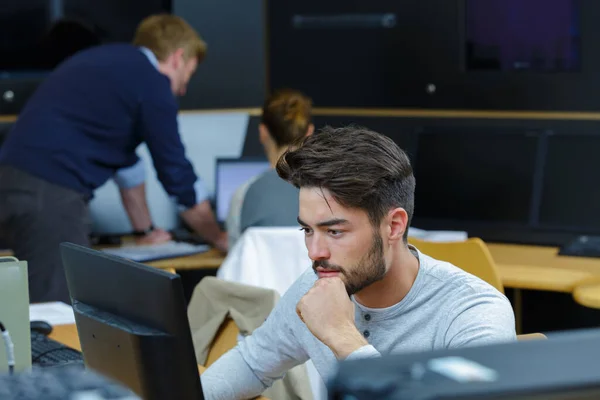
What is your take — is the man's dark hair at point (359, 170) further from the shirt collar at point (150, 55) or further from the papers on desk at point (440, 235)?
the shirt collar at point (150, 55)

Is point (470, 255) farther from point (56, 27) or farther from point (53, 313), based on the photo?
point (56, 27)

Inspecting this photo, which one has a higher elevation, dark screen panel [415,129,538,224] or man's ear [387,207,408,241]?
man's ear [387,207,408,241]

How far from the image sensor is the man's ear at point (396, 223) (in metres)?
1.93

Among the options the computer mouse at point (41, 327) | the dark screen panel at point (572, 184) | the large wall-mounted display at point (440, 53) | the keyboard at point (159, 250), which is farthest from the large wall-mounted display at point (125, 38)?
the computer mouse at point (41, 327)

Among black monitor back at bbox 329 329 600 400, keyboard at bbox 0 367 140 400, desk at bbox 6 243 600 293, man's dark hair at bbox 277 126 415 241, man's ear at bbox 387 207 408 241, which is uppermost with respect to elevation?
black monitor back at bbox 329 329 600 400

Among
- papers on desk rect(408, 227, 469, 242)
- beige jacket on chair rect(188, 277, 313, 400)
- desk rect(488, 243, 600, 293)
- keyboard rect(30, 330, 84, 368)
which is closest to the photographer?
keyboard rect(30, 330, 84, 368)

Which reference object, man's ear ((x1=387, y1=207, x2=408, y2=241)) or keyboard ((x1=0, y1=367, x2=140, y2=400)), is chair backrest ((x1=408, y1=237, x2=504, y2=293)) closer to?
man's ear ((x1=387, y1=207, x2=408, y2=241))

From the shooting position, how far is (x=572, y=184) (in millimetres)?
4105

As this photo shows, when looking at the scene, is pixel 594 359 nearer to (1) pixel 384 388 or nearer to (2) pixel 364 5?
(1) pixel 384 388

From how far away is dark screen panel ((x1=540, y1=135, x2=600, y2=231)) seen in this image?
4059mm

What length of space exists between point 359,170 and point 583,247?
2.26 metres

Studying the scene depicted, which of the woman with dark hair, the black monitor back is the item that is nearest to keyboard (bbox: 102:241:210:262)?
the woman with dark hair

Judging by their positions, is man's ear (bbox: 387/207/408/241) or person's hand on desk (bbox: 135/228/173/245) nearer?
man's ear (bbox: 387/207/408/241)

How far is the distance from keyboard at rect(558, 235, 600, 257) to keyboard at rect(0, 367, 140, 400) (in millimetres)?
3233
